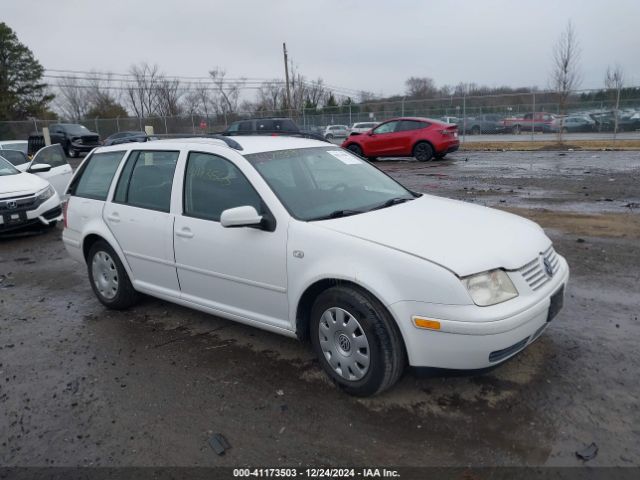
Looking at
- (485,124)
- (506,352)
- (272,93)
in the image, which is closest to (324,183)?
(506,352)

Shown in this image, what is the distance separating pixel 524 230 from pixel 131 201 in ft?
11.0

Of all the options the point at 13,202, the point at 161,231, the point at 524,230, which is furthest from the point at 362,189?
the point at 13,202

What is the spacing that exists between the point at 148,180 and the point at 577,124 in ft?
91.3

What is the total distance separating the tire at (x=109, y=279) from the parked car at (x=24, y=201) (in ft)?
13.4

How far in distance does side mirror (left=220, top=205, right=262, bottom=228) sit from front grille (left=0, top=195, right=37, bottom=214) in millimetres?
6424

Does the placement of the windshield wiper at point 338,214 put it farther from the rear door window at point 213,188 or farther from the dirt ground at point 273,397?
the dirt ground at point 273,397

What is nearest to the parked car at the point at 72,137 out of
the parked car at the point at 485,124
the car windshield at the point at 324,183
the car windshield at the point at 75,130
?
the car windshield at the point at 75,130

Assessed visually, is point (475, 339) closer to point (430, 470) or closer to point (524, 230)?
point (430, 470)

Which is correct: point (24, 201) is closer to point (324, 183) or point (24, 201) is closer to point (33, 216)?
point (33, 216)

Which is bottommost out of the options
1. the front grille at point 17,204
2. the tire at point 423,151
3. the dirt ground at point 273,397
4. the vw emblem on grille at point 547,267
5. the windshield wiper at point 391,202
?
the dirt ground at point 273,397

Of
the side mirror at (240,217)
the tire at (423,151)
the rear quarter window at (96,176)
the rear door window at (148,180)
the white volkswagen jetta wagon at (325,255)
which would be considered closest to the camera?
the white volkswagen jetta wagon at (325,255)

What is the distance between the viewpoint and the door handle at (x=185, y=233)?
410 centimetres

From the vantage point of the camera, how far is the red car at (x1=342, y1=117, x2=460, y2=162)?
58.4ft

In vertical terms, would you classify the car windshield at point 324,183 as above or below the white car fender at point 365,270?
above
